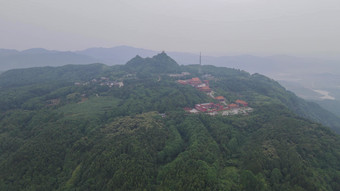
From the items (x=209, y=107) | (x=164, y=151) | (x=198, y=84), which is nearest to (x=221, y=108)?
(x=209, y=107)

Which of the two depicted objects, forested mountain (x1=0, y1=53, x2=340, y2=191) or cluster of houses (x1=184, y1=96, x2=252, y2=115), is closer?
forested mountain (x1=0, y1=53, x2=340, y2=191)

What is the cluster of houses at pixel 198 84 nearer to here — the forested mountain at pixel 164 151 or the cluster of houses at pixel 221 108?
the cluster of houses at pixel 221 108

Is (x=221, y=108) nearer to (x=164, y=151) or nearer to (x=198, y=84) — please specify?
(x=164, y=151)

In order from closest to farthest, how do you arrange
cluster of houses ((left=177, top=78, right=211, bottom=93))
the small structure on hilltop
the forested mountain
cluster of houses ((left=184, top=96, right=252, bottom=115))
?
the forested mountain < cluster of houses ((left=184, top=96, right=252, bottom=115)) < the small structure on hilltop < cluster of houses ((left=177, top=78, right=211, bottom=93))

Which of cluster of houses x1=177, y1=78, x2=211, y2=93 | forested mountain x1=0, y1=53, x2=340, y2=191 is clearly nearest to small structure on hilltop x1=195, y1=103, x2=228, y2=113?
forested mountain x1=0, y1=53, x2=340, y2=191

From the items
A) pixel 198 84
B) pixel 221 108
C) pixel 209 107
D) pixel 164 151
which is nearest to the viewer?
pixel 164 151

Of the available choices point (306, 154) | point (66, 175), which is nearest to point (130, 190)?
point (66, 175)

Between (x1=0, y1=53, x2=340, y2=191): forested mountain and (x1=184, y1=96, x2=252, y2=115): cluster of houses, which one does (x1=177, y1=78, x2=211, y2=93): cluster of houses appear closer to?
(x1=184, y1=96, x2=252, y2=115): cluster of houses

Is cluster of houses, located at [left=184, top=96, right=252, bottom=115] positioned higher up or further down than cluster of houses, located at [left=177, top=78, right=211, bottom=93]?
further down

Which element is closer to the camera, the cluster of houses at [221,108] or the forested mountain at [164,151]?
the forested mountain at [164,151]

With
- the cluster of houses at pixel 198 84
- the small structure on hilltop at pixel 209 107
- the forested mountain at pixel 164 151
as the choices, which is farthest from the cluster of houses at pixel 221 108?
the cluster of houses at pixel 198 84

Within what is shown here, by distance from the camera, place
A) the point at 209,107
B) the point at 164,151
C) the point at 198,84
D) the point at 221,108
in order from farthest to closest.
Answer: the point at 198,84
the point at 209,107
the point at 221,108
the point at 164,151

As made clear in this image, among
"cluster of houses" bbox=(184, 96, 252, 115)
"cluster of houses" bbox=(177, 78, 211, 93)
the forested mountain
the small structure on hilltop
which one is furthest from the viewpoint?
"cluster of houses" bbox=(177, 78, 211, 93)
